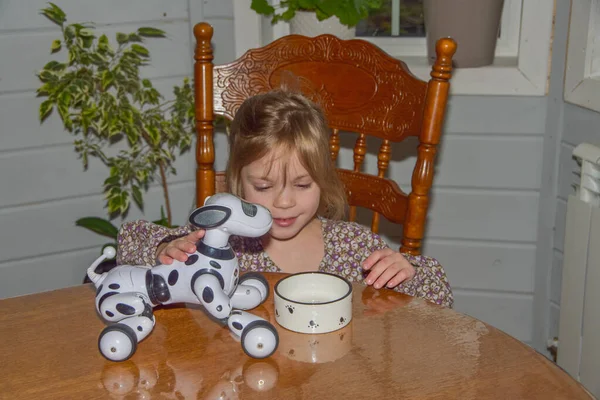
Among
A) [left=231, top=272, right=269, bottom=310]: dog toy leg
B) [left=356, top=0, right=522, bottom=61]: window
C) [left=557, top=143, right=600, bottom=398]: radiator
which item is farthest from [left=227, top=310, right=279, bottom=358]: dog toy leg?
[left=356, top=0, right=522, bottom=61]: window

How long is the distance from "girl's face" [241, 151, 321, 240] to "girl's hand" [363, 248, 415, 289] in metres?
0.22

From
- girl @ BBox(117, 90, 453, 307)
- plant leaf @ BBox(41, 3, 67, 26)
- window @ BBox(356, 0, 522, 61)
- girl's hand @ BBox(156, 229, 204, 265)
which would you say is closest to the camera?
girl's hand @ BBox(156, 229, 204, 265)

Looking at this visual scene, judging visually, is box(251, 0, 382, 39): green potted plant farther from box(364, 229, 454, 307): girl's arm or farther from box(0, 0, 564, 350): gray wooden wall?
box(364, 229, 454, 307): girl's arm

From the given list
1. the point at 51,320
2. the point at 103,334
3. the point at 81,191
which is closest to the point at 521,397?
the point at 103,334

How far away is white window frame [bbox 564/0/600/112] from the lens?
1.85 meters

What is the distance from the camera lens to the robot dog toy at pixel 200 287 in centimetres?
92

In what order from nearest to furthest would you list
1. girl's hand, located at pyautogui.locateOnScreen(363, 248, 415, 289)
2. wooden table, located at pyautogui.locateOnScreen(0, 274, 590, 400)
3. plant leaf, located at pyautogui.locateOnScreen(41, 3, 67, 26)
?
wooden table, located at pyautogui.locateOnScreen(0, 274, 590, 400), girl's hand, located at pyautogui.locateOnScreen(363, 248, 415, 289), plant leaf, located at pyautogui.locateOnScreen(41, 3, 67, 26)

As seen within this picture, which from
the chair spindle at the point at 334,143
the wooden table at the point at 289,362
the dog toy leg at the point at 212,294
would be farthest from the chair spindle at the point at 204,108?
the dog toy leg at the point at 212,294

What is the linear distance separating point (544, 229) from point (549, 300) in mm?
203

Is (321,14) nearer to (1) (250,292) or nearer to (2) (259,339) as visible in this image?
(1) (250,292)

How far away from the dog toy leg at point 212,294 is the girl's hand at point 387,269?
11.4 inches

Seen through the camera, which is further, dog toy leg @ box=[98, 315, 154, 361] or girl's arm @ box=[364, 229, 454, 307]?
girl's arm @ box=[364, 229, 454, 307]

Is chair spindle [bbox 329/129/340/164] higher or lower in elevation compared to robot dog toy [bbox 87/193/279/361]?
higher

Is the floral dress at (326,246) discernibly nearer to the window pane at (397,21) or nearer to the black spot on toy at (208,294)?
the black spot on toy at (208,294)
